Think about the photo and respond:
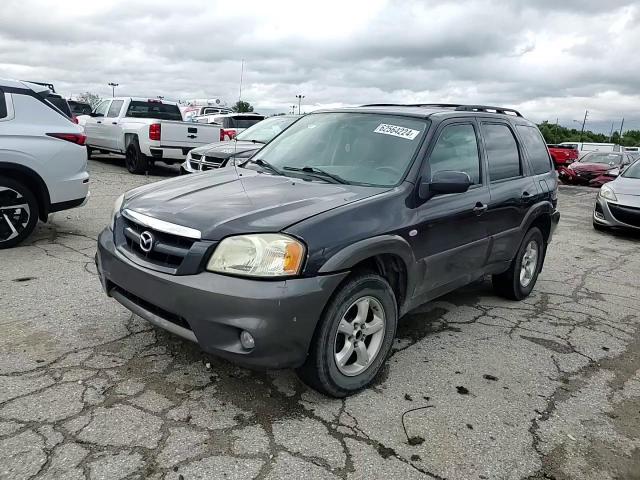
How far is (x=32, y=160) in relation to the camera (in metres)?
5.57

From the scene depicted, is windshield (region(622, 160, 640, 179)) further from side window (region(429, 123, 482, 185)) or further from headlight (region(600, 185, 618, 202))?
side window (region(429, 123, 482, 185))

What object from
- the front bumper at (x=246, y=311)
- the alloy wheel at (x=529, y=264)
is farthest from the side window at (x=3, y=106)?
the alloy wheel at (x=529, y=264)

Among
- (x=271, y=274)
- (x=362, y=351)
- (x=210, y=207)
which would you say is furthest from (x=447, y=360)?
(x=210, y=207)

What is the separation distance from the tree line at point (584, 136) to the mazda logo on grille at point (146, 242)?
Result: 63790mm

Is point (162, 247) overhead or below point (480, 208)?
below

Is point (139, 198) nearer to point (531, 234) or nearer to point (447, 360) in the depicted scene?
point (447, 360)

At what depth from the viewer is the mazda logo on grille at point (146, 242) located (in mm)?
3000

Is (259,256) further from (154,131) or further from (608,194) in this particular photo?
(154,131)

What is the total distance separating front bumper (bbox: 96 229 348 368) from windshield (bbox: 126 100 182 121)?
39.3 feet

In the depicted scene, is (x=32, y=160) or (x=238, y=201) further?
(x=32, y=160)

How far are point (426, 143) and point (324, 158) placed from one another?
2.48 ft

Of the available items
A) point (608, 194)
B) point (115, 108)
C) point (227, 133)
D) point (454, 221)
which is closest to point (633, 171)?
point (608, 194)

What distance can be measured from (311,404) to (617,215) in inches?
315

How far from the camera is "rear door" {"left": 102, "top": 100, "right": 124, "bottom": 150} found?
13398 millimetres
